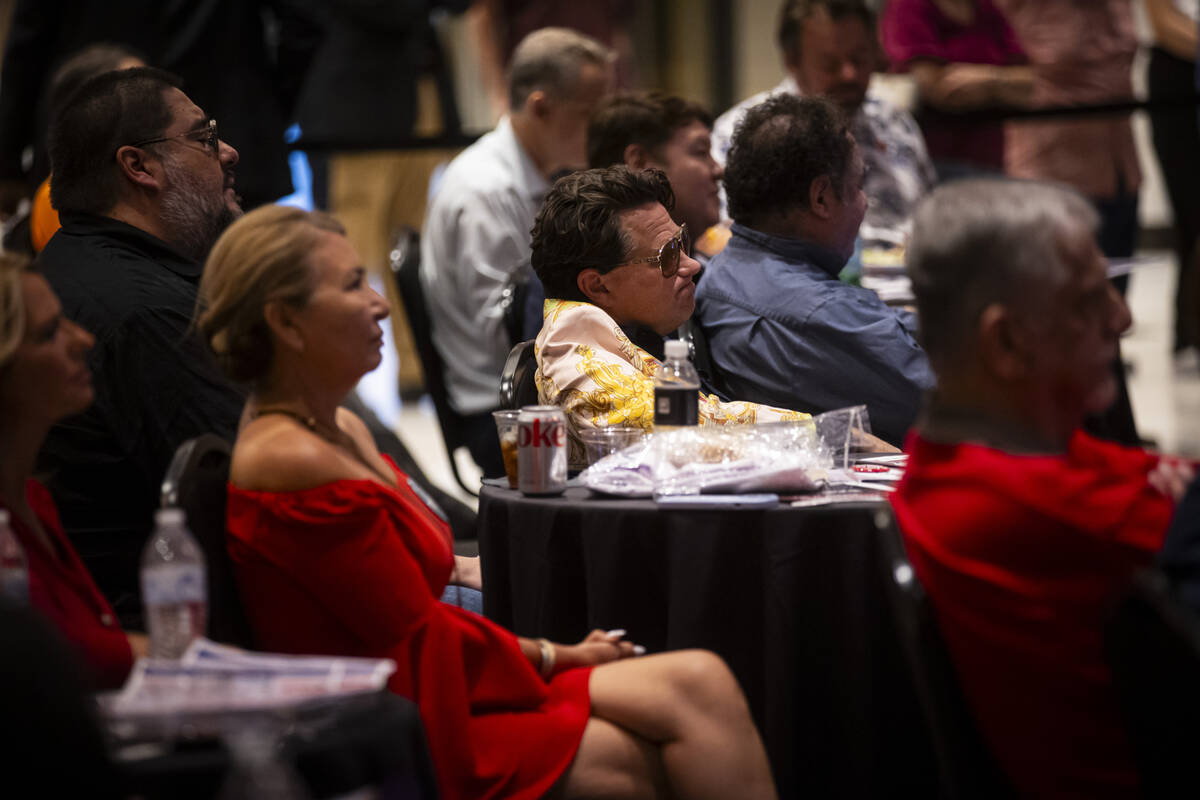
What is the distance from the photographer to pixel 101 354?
96.0 inches

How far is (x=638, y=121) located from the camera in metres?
3.84

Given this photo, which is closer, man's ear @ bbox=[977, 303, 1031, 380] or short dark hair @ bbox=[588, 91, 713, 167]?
man's ear @ bbox=[977, 303, 1031, 380]

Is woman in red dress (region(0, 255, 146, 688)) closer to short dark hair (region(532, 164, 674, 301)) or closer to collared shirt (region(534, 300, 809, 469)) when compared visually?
collared shirt (region(534, 300, 809, 469))

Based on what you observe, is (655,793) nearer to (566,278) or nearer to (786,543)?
(786,543)

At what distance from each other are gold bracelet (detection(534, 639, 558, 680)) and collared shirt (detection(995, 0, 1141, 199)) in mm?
4958

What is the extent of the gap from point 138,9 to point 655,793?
166 inches

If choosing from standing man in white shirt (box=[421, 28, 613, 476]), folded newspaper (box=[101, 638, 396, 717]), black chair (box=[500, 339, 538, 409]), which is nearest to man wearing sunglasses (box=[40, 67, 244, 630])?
black chair (box=[500, 339, 538, 409])

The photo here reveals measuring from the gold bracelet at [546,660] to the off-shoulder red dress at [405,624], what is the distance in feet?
0.21

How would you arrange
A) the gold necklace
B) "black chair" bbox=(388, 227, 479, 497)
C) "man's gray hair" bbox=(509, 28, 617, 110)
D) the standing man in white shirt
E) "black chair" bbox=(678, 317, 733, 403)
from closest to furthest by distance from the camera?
the gold necklace < "black chair" bbox=(678, 317, 733, 403) < "black chair" bbox=(388, 227, 479, 497) < the standing man in white shirt < "man's gray hair" bbox=(509, 28, 617, 110)

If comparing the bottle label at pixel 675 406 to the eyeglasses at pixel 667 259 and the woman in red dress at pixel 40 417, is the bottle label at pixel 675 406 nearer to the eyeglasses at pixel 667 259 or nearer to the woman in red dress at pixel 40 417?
the eyeglasses at pixel 667 259

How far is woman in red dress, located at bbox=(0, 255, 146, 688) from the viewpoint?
1706mm

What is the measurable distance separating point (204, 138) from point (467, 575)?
0.98 m

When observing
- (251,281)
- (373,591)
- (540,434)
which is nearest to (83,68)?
(540,434)

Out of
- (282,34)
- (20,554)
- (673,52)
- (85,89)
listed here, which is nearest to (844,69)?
(282,34)
